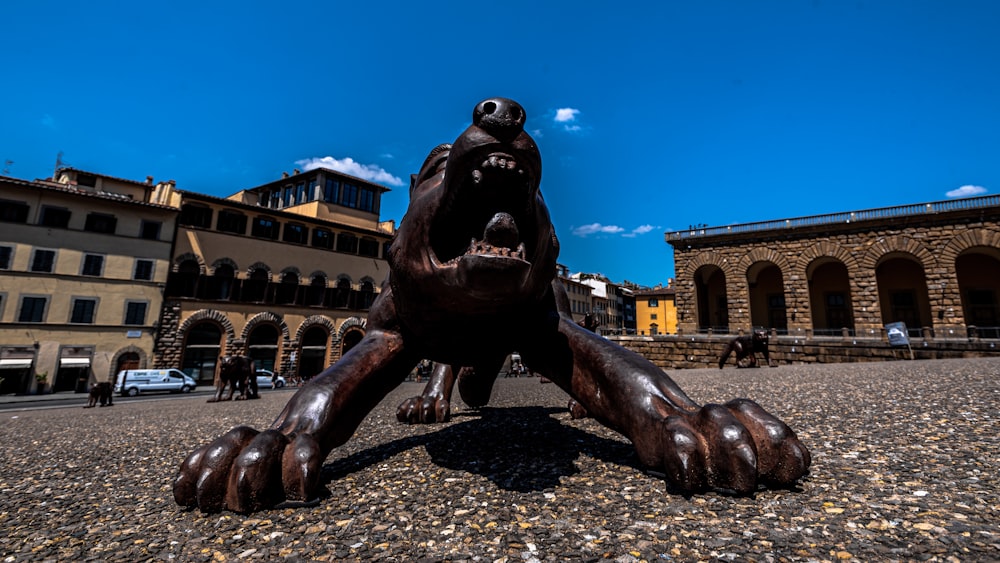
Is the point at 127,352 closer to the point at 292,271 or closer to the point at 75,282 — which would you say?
the point at 75,282

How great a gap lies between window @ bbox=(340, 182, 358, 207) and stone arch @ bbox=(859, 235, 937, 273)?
31.7m

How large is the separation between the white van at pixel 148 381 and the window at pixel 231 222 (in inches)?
338

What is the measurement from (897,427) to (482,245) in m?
3.72

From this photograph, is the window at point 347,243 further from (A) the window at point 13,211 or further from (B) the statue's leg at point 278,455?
(B) the statue's leg at point 278,455

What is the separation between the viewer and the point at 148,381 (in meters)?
19.9

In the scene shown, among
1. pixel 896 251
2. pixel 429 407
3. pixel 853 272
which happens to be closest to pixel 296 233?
pixel 429 407

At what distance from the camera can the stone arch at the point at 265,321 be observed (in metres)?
24.9

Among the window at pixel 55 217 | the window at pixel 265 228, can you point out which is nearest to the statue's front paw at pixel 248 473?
the window at pixel 265 228

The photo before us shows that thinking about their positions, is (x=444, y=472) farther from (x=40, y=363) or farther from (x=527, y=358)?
(x=40, y=363)

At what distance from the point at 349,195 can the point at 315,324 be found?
9917mm

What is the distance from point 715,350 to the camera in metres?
20.8

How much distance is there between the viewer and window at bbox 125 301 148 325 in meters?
22.1

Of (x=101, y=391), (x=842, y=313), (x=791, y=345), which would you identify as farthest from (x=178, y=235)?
(x=842, y=313)

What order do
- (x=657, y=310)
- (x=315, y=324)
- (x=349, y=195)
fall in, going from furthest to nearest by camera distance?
(x=657, y=310) → (x=349, y=195) → (x=315, y=324)
